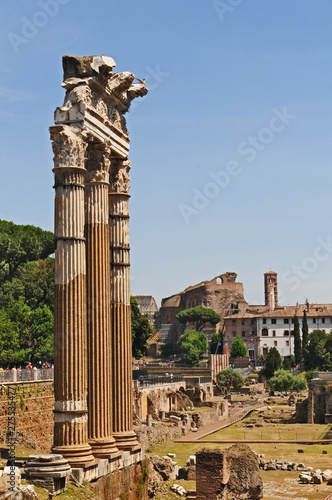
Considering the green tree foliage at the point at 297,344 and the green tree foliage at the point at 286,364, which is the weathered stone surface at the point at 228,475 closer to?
the green tree foliage at the point at 286,364

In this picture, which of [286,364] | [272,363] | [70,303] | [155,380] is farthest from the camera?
[286,364]

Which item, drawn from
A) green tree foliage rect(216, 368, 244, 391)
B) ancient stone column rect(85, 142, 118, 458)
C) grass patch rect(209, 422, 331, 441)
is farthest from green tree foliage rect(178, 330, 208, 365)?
ancient stone column rect(85, 142, 118, 458)

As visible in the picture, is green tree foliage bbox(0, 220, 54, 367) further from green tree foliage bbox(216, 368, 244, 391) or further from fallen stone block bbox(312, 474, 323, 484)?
green tree foliage bbox(216, 368, 244, 391)

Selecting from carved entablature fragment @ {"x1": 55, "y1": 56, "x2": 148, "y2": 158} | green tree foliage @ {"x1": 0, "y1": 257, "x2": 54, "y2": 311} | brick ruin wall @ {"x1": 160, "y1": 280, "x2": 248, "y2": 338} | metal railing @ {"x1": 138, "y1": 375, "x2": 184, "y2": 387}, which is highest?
brick ruin wall @ {"x1": 160, "y1": 280, "x2": 248, "y2": 338}

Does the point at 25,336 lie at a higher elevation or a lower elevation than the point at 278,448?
higher

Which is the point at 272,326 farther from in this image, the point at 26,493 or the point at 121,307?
the point at 26,493

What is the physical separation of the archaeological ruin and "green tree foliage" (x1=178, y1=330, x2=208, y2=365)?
283ft

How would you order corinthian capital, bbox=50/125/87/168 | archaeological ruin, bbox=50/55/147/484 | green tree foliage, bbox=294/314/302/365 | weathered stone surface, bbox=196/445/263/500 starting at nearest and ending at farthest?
archaeological ruin, bbox=50/55/147/484 < corinthian capital, bbox=50/125/87/168 < weathered stone surface, bbox=196/445/263/500 < green tree foliage, bbox=294/314/302/365

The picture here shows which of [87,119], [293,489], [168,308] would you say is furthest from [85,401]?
[168,308]

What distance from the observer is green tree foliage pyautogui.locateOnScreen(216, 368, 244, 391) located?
81.4 m

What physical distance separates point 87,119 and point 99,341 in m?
4.75

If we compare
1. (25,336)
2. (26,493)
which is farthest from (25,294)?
(26,493)

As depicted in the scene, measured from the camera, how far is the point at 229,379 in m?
81.6

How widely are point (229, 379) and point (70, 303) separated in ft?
221
